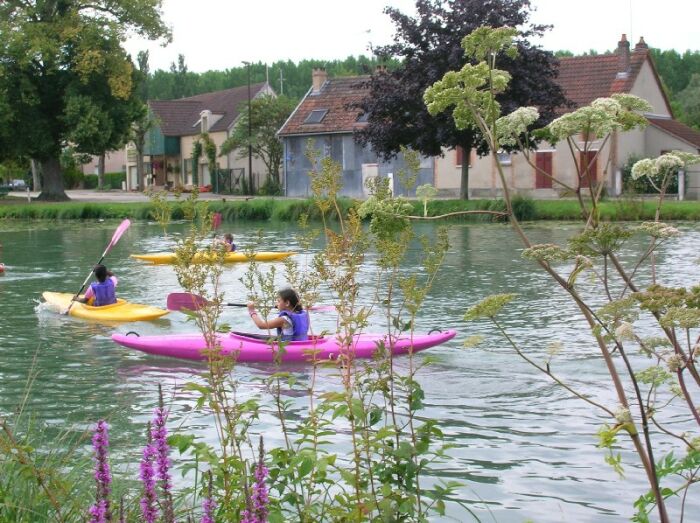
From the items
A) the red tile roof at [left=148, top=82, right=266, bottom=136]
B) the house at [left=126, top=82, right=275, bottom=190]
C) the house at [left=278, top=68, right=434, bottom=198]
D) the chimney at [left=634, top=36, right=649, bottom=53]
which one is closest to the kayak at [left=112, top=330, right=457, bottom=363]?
the chimney at [left=634, top=36, right=649, bottom=53]

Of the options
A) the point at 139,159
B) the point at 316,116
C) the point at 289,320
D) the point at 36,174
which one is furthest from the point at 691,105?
the point at 289,320

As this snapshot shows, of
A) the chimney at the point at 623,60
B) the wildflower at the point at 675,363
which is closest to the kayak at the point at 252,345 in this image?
the wildflower at the point at 675,363

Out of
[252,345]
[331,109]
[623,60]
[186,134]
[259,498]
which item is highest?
[623,60]

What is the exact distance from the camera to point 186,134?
68562 mm

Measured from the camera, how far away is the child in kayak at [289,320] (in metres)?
10.6

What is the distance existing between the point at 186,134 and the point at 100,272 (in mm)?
54803

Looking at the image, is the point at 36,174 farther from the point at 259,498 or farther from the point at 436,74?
the point at 259,498

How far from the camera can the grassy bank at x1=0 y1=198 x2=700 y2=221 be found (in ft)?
103

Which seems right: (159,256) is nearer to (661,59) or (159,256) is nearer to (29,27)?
(29,27)

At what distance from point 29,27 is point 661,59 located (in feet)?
183

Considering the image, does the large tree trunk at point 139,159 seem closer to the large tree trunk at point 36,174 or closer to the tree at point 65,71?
the large tree trunk at point 36,174

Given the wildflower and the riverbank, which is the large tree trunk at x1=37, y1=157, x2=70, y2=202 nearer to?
the riverbank

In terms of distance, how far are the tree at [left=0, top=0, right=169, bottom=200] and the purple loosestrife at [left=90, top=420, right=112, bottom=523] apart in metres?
41.6

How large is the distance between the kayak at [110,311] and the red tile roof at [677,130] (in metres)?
30.9
